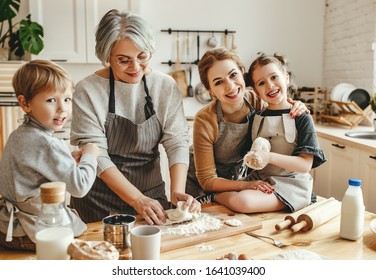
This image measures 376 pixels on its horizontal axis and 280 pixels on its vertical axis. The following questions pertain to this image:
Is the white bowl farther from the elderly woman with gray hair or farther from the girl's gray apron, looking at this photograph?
the elderly woman with gray hair

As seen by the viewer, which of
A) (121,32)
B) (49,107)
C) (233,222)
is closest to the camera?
(49,107)

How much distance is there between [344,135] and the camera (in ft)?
9.86

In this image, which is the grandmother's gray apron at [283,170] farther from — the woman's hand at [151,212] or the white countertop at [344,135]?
the white countertop at [344,135]

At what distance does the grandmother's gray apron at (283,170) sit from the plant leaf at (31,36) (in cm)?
253

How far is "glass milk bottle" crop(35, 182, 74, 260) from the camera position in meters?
0.80

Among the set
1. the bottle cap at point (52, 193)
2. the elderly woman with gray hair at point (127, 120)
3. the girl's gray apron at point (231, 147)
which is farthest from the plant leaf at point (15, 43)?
the bottle cap at point (52, 193)

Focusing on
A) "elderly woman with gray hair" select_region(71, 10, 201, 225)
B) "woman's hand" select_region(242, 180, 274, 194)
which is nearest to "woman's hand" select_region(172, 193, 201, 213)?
"elderly woman with gray hair" select_region(71, 10, 201, 225)

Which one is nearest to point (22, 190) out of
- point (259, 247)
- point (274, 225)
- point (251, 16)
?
point (259, 247)

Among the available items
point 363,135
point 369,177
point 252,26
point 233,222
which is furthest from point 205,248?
point 252,26

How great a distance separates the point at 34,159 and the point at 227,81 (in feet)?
2.66

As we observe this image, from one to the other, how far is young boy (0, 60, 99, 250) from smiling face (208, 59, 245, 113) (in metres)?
0.66

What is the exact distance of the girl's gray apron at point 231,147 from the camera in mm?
1658

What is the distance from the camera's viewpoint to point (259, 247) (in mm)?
1156

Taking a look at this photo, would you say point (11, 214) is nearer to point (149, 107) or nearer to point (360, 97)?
point (149, 107)
